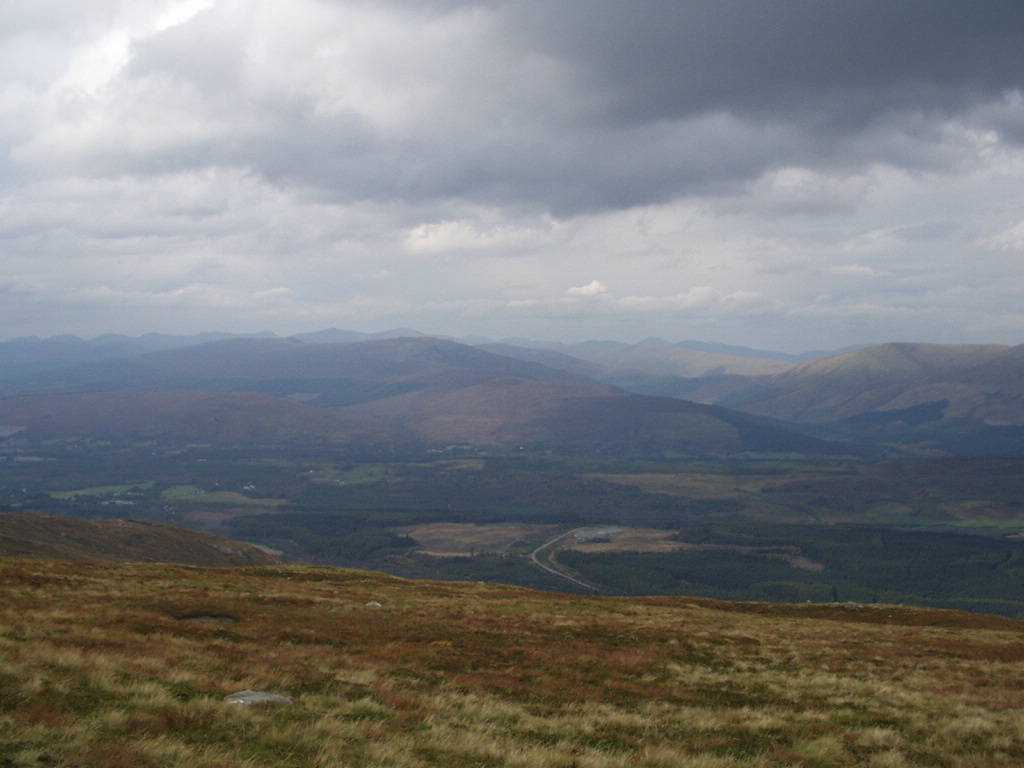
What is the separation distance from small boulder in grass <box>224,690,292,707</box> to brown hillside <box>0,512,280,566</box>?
7808 centimetres

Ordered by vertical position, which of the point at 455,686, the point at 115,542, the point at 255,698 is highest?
the point at 255,698

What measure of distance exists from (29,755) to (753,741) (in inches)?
648

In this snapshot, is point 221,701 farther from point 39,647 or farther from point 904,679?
point 904,679

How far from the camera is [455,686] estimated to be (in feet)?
72.8

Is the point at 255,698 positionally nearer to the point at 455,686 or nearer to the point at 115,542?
the point at 455,686

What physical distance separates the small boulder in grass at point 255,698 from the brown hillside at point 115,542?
256 ft

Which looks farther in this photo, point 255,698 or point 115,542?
point 115,542

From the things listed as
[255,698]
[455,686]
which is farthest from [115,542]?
[255,698]

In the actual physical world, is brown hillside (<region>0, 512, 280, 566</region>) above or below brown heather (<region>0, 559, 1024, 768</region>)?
below

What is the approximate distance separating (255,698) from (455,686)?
280 inches

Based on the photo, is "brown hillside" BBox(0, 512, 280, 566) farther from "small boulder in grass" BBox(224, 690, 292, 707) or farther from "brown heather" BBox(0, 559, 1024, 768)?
"small boulder in grass" BBox(224, 690, 292, 707)

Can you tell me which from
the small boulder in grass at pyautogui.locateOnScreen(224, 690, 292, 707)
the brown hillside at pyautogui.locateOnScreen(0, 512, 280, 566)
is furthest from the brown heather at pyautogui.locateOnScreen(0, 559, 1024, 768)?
the brown hillside at pyautogui.locateOnScreen(0, 512, 280, 566)

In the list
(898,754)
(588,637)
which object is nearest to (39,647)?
(898,754)

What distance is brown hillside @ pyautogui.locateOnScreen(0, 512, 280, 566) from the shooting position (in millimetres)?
A: 88312
